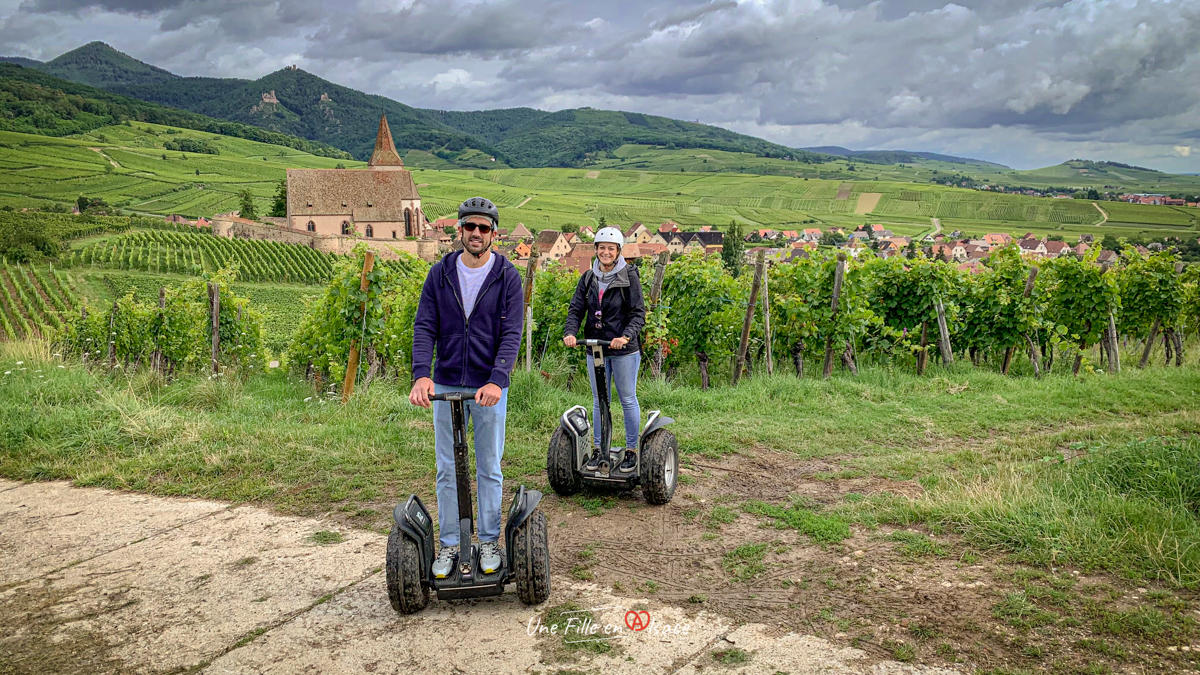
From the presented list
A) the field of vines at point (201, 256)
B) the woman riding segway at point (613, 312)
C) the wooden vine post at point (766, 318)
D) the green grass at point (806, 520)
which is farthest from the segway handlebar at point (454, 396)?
the field of vines at point (201, 256)

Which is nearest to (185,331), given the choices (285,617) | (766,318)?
(766,318)

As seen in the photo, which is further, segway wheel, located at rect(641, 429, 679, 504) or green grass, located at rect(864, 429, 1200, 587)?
segway wheel, located at rect(641, 429, 679, 504)

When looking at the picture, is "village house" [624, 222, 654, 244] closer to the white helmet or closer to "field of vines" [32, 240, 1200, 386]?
"field of vines" [32, 240, 1200, 386]

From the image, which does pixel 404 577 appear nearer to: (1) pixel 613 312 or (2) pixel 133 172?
(1) pixel 613 312

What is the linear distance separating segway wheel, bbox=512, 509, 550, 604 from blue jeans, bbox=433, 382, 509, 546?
0.70ft

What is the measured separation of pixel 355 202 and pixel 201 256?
83.5ft

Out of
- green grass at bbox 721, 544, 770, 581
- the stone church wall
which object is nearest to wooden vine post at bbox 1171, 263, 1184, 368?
green grass at bbox 721, 544, 770, 581

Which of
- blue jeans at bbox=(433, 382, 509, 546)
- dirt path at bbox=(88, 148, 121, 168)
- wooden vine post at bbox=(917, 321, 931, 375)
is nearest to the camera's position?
blue jeans at bbox=(433, 382, 509, 546)

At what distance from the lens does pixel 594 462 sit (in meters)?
5.59

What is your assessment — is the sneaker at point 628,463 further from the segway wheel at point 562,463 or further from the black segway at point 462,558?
the black segway at point 462,558

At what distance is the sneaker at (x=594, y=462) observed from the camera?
553 centimetres

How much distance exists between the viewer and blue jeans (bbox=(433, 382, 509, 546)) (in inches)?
155

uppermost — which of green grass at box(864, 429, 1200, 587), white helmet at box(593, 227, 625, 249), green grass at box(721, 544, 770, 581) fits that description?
white helmet at box(593, 227, 625, 249)

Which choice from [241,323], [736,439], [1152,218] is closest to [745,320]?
[736,439]
